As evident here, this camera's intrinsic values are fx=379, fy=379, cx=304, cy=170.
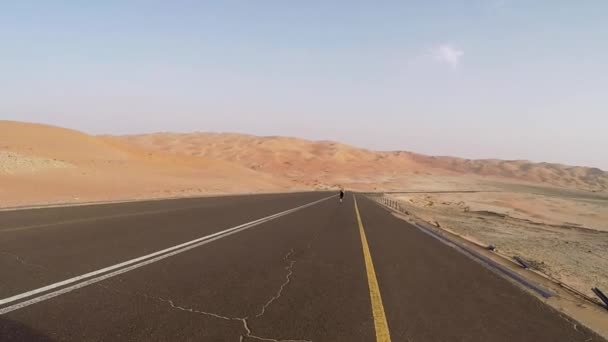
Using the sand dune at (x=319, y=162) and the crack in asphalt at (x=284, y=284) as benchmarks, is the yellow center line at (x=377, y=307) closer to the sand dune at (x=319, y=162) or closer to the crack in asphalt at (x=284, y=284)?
the crack in asphalt at (x=284, y=284)

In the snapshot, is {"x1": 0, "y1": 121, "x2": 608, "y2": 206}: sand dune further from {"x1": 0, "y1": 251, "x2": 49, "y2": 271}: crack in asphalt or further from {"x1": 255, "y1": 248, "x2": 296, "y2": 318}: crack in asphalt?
{"x1": 255, "y1": 248, "x2": 296, "y2": 318}: crack in asphalt

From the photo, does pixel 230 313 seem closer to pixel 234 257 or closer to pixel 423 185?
pixel 234 257

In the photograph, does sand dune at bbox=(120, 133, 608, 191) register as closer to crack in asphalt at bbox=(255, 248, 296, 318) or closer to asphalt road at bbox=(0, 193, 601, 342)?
asphalt road at bbox=(0, 193, 601, 342)

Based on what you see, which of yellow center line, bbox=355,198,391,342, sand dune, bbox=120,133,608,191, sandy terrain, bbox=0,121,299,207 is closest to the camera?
yellow center line, bbox=355,198,391,342

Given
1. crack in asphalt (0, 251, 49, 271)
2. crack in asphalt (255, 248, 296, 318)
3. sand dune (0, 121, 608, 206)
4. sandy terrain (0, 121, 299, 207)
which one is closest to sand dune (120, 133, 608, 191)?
sand dune (0, 121, 608, 206)

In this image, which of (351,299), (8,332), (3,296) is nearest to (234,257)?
(351,299)

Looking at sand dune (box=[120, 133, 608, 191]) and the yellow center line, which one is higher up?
sand dune (box=[120, 133, 608, 191])

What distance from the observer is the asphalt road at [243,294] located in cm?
409

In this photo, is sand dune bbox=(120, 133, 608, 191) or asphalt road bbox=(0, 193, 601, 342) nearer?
asphalt road bbox=(0, 193, 601, 342)

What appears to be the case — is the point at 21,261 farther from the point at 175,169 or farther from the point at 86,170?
the point at 175,169

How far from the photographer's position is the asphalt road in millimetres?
4094

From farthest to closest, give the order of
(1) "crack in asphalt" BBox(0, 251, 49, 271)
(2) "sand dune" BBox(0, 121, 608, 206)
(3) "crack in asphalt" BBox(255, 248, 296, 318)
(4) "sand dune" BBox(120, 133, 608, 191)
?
(4) "sand dune" BBox(120, 133, 608, 191) → (2) "sand dune" BBox(0, 121, 608, 206) → (1) "crack in asphalt" BBox(0, 251, 49, 271) → (3) "crack in asphalt" BBox(255, 248, 296, 318)

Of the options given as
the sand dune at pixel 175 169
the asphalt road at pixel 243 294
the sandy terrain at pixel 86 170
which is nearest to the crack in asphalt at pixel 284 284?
the asphalt road at pixel 243 294

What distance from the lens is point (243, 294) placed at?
17.9 feet
